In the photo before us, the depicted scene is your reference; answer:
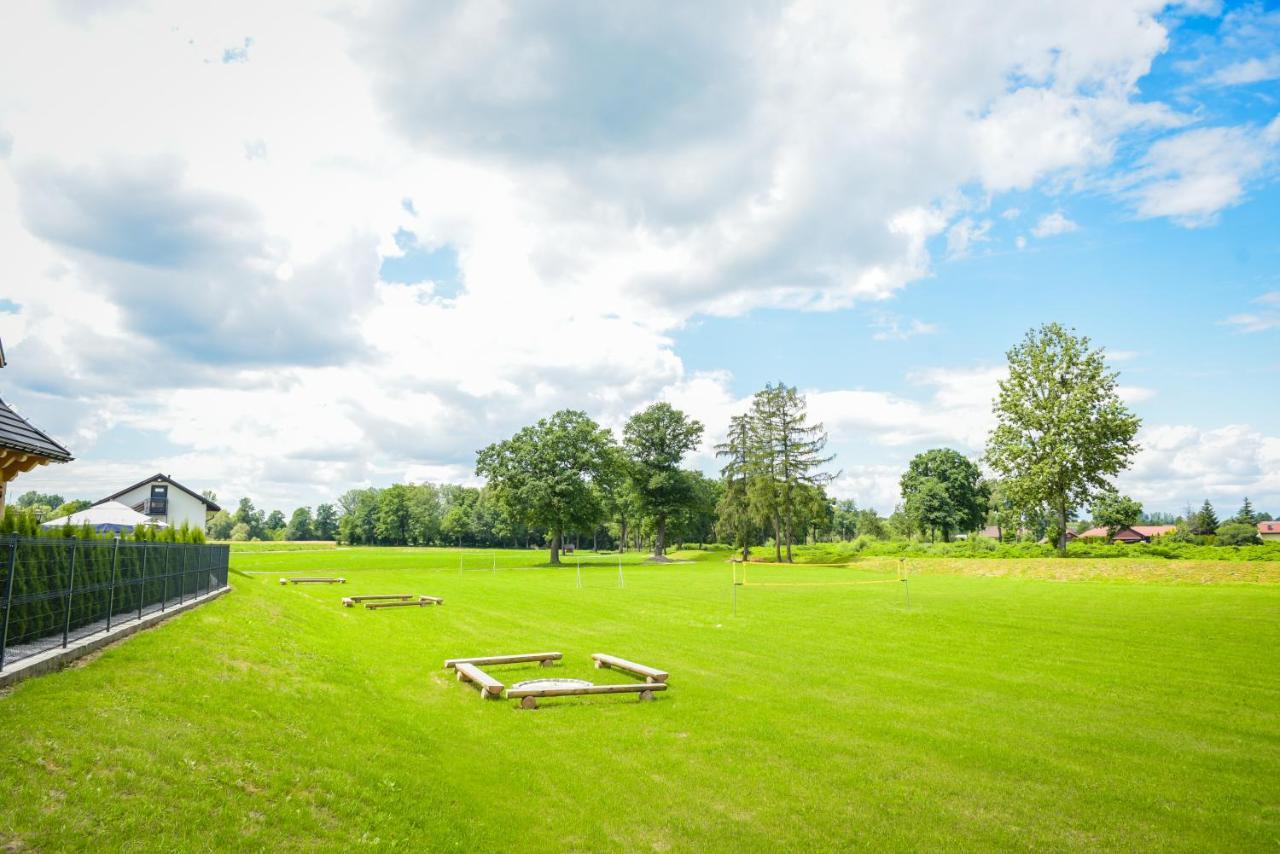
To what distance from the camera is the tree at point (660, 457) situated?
7881 centimetres

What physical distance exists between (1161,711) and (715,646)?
9.32 m

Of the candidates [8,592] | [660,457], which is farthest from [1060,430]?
[8,592]

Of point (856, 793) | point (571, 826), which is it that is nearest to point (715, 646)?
point (856, 793)

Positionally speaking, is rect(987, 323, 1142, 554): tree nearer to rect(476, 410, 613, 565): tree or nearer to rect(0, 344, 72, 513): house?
rect(476, 410, 613, 565): tree

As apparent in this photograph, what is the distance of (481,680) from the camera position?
1266 centimetres

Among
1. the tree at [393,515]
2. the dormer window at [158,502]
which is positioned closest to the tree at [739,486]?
the dormer window at [158,502]

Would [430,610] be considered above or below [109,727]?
below

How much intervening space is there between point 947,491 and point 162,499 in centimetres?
9524

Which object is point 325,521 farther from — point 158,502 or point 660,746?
point 660,746

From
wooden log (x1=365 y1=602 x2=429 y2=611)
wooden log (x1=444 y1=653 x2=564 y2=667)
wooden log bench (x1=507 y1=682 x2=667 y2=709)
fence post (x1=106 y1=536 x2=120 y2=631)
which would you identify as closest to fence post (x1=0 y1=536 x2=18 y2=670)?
fence post (x1=106 y1=536 x2=120 y2=631)

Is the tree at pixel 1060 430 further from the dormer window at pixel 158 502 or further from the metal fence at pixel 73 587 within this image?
the dormer window at pixel 158 502

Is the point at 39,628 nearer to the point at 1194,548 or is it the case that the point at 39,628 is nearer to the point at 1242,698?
the point at 1242,698

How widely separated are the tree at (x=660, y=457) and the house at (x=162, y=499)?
43.8 metres

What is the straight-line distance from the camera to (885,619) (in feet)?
75.9
